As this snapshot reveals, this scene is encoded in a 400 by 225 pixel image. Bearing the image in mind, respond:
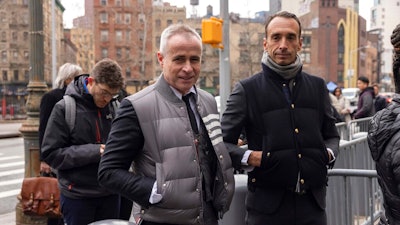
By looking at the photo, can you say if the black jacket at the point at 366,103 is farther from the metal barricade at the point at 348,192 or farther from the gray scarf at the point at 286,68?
the gray scarf at the point at 286,68

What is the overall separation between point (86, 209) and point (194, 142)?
64.1 inches

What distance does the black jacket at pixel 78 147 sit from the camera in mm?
3619

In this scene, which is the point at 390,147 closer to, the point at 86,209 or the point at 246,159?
the point at 246,159

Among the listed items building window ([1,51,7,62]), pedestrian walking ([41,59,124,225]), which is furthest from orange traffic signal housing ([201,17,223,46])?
building window ([1,51,7,62])

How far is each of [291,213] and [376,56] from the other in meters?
133

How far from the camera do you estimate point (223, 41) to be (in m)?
9.95

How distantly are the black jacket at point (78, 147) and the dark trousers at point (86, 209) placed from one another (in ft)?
0.18

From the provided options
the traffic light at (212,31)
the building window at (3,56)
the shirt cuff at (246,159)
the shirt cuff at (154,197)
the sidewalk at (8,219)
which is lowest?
the sidewalk at (8,219)

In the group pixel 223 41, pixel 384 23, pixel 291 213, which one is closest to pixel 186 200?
pixel 291 213

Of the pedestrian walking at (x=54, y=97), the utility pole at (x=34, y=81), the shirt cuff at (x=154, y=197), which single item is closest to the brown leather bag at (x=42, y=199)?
the pedestrian walking at (x=54, y=97)

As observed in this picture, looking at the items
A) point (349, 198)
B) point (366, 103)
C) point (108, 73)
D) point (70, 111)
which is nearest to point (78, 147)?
point (70, 111)

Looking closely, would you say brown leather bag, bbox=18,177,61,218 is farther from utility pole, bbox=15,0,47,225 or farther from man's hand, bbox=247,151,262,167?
man's hand, bbox=247,151,262,167

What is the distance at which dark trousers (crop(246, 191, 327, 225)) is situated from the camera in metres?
2.93

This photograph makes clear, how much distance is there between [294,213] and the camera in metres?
2.93
